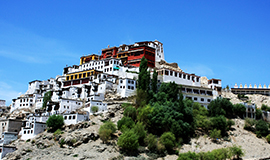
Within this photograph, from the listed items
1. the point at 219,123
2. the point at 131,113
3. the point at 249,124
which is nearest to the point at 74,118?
the point at 131,113

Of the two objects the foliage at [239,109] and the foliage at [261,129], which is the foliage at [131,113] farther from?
the foliage at [261,129]

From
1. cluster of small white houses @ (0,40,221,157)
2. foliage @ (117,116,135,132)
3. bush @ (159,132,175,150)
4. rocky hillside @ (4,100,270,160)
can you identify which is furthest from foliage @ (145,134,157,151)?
cluster of small white houses @ (0,40,221,157)

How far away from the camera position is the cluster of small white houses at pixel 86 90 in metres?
59.3

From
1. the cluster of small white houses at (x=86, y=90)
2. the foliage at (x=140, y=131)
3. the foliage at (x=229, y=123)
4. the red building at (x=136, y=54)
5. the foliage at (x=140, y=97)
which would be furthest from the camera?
the red building at (x=136, y=54)

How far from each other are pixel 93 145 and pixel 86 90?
22300 millimetres

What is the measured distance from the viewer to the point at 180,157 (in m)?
48.3

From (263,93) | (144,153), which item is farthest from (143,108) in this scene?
(263,93)

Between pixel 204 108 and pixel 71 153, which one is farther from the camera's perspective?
pixel 204 108

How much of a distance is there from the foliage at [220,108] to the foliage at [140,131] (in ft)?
65.4

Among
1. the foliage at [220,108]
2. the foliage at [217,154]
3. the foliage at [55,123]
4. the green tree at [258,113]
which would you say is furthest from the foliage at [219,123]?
the foliage at [55,123]

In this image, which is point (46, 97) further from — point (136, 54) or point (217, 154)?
point (217, 154)

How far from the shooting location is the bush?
→ 5178 cm

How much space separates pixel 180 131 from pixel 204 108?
14563 millimetres

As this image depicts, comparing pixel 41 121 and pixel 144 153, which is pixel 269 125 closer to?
pixel 144 153
